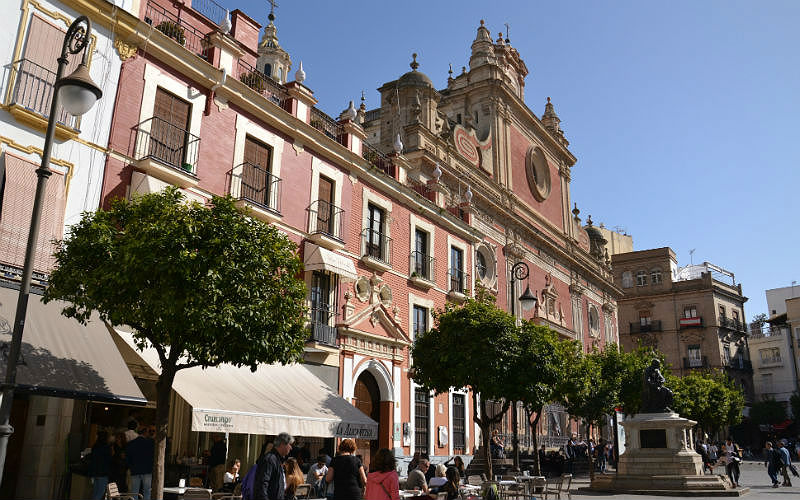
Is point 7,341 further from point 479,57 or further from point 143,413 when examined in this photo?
point 479,57

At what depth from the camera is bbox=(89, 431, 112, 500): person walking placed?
34.2ft

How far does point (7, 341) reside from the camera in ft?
32.7

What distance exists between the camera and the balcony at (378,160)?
22000 mm

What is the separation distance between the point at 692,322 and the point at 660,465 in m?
46.3

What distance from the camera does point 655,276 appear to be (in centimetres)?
6334

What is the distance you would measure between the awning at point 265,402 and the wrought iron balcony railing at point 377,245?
17.7 feet

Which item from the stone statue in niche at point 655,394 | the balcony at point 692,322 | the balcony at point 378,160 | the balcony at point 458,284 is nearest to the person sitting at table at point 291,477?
the balcony at point 378,160

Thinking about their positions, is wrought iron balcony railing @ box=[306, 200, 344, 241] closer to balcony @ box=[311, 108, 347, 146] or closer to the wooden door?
balcony @ box=[311, 108, 347, 146]

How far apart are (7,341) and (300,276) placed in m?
8.47

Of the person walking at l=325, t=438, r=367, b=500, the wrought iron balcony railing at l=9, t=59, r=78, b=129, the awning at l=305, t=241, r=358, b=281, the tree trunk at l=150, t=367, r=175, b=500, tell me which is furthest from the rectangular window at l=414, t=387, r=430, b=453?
the person walking at l=325, t=438, r=367, b=500

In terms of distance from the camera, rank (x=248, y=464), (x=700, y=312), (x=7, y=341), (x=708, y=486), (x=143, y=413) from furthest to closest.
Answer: (x=700, y=312) → (x=708, y=486) → (x=248, y=464) → (x=143, y=413) → (x=7, y=341)

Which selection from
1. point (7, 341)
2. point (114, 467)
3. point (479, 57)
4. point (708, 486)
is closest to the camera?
point (7, 341)

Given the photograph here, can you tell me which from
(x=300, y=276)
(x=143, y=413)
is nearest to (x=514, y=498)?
(x=300, y=276)

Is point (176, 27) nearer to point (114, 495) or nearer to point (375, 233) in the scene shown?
point (375, 233)
